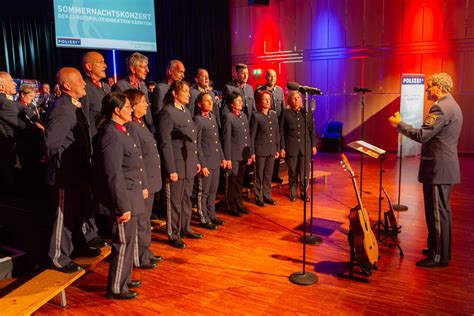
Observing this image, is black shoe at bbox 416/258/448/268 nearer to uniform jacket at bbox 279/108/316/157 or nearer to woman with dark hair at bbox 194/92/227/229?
woman with dark hair at bbox 194/92/227/229

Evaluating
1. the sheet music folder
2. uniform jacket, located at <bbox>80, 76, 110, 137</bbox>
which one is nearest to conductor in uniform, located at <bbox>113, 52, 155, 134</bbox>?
uniform jacket, located at <bbox>80, 76, 110, 137</bbox>

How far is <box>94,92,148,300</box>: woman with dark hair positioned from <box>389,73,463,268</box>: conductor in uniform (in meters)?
2.21

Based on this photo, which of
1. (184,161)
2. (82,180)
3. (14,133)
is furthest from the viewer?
(14,133)

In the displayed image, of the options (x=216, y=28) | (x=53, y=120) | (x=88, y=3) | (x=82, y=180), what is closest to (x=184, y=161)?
(x=82, y=180)

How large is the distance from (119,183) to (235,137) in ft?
7.90

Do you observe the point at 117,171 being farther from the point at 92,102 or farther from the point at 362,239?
the point at 362,239

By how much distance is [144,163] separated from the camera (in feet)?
11.9

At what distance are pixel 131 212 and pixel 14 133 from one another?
2641 mm

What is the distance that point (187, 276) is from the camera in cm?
361

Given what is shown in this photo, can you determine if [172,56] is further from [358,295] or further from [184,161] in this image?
[358,295]

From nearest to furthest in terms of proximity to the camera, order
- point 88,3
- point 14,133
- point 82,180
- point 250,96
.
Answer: point 82,180 → point 14,133 → point 250,96 → point 88,3

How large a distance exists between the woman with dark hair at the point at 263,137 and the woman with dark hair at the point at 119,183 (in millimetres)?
2502

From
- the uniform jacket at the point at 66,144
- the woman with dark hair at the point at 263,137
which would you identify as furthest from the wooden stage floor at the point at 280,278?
the uniform jacket at the point at 66,144

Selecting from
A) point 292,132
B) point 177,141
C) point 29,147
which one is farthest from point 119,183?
point 292,132
